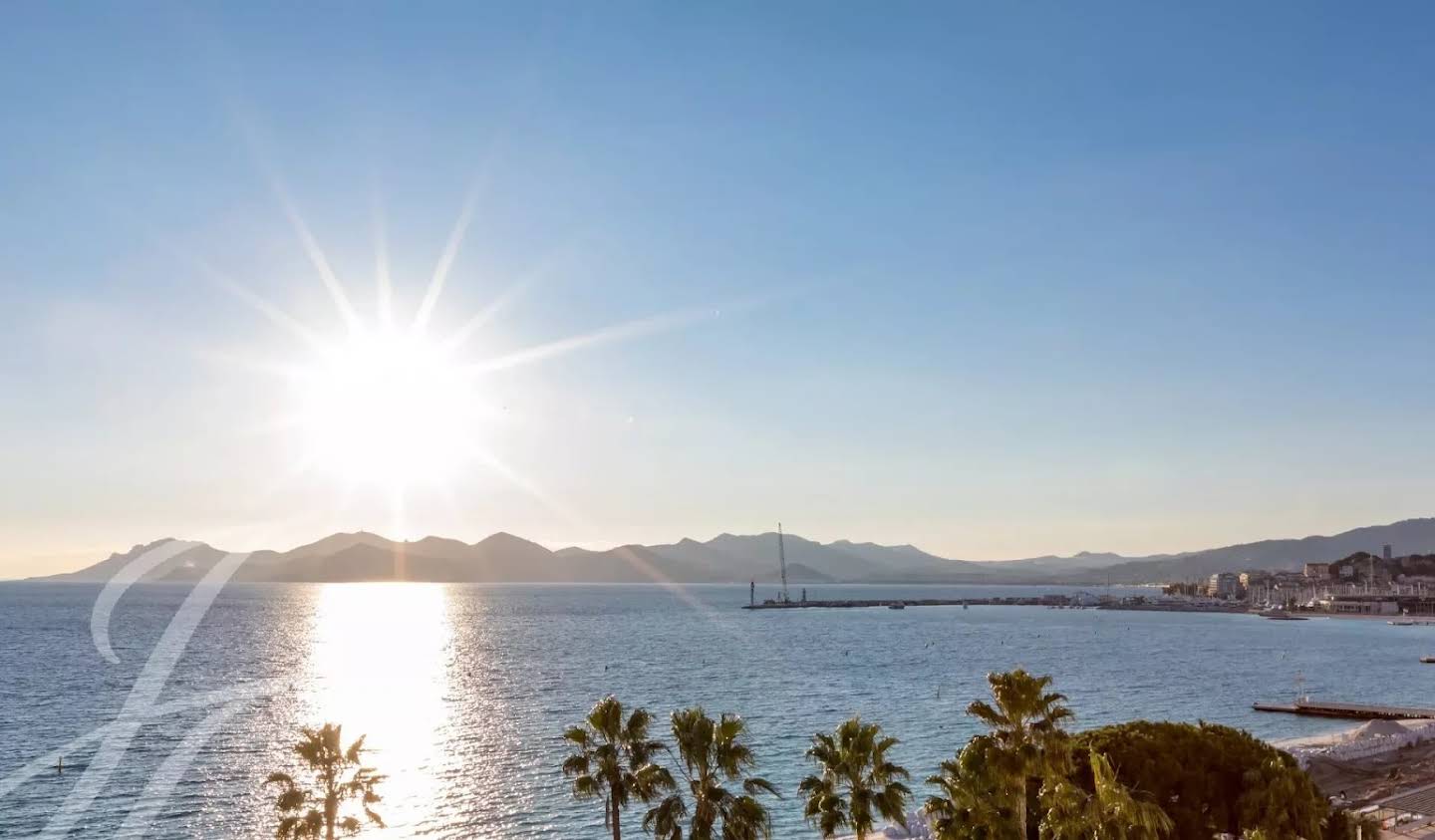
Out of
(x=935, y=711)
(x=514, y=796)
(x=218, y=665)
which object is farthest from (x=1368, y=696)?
(x=218, y=665)

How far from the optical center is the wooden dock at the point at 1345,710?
120m

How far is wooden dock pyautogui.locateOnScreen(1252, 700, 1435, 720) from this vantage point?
12000cm

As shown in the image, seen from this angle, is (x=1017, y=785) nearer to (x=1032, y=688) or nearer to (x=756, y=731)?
(x=1032, y=688)

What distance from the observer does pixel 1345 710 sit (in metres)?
123

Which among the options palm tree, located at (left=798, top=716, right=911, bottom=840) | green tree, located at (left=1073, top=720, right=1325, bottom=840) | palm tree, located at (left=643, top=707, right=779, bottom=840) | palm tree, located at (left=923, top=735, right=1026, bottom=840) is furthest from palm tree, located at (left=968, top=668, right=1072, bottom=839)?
palm tree, located at (left=643, top=707, right=779, bottom=840)

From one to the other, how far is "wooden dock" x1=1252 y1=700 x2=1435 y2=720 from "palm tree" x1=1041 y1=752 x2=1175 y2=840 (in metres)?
114

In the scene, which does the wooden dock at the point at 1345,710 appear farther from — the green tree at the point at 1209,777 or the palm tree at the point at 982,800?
the palm tree at the point at 982,800

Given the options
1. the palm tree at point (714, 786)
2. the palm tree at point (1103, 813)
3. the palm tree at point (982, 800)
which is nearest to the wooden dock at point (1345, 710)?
the palm tree at point (982, 800)

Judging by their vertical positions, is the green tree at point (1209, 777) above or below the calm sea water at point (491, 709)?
above

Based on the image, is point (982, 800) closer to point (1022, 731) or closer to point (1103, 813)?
point (1022, 731)

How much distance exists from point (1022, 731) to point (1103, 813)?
11.6 feet

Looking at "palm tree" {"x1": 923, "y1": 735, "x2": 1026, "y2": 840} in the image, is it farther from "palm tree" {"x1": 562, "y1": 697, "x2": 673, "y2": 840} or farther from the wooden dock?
the wooden dock

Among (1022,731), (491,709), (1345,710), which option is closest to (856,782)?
(1022,731)

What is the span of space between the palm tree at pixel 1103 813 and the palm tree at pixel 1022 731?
3.58ft
